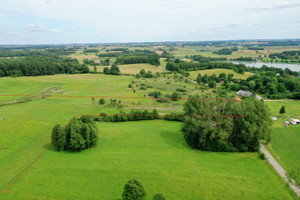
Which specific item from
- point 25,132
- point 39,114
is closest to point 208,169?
point 25,132

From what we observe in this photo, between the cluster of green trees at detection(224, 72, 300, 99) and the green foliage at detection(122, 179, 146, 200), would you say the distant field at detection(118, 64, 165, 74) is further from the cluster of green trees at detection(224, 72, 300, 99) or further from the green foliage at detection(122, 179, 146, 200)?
the green foliage at detection(122, 179, 146, 200)

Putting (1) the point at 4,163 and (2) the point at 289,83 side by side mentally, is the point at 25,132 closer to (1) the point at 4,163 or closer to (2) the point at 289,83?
(1) the point at 4,163

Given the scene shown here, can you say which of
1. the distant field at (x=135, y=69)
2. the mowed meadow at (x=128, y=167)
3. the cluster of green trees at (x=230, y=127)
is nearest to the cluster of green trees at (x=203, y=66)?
the distant field at (x=135, y=69)

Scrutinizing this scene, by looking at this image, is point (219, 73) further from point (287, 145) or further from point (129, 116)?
point (287, 145)

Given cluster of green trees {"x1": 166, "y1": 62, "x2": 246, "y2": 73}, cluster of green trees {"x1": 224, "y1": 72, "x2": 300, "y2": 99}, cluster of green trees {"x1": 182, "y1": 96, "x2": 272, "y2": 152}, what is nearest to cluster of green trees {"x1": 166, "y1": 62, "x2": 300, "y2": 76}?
cluster of green trees {"x1": 166, "y1": 62, "x2": 246, "y2": 73}

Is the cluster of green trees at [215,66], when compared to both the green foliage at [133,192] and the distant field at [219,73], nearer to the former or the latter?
the distant field at [219,73]

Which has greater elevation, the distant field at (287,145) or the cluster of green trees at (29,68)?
the cluster of green trees at (29,68)
